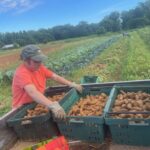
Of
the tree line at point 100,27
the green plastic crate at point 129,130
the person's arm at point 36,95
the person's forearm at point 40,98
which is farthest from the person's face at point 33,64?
the tree line at point 100,27

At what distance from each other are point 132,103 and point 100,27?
65417 millimetres

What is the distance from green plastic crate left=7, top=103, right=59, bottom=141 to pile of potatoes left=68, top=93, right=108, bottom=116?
0.83 feet

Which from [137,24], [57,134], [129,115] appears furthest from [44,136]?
[137,24]

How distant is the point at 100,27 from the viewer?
224 feet

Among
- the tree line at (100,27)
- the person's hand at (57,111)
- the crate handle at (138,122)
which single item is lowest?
the tree line at (100,27)

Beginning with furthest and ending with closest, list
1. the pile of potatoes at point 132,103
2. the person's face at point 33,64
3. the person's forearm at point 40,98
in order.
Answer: the person's face at point 33,64, the person's forearm at point 40,98, the pile of potatoes at point 132,103

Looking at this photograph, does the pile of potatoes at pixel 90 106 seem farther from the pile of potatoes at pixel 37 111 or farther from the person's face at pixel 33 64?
the person's face at pixel 33 64

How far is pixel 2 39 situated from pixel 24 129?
47.5 m

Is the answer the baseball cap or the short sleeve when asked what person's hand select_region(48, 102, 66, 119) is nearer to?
the short sleeve

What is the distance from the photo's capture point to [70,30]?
6147cm

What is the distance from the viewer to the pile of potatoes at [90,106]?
3623 millimetres

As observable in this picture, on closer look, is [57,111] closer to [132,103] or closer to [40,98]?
[40,98]

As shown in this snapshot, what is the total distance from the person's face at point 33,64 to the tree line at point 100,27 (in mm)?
48573

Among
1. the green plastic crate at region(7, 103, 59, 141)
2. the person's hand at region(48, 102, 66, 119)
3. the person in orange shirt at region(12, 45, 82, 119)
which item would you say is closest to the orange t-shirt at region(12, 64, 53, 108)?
the person in orange shirt at region(12, 45, 82, 119)
